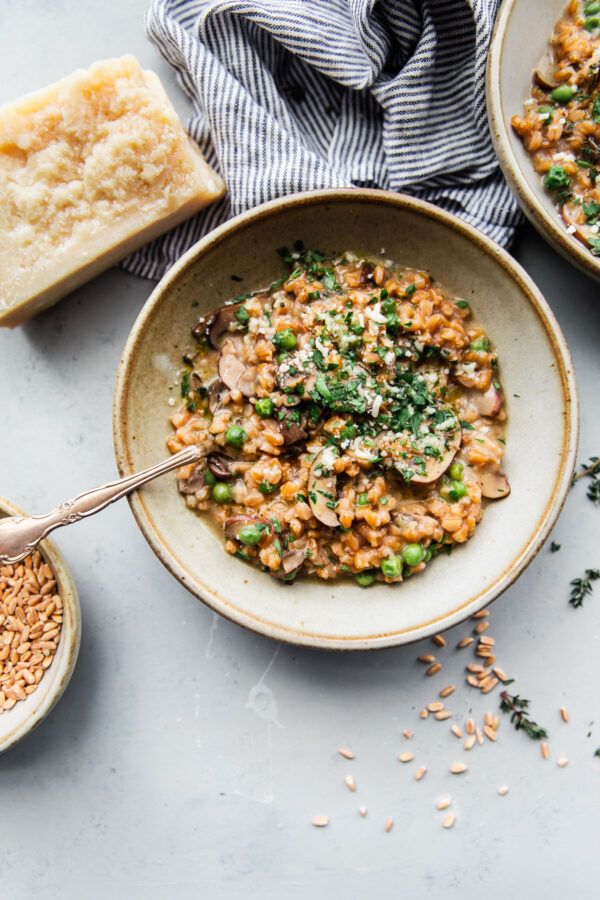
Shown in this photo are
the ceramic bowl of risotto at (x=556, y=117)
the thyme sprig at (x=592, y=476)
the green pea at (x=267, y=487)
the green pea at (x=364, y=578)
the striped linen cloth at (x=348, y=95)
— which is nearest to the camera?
the ceramic bowl of risotto at (x=556, y=117)

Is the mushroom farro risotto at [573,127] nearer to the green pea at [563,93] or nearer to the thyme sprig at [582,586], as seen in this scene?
the green pea at [563,93]

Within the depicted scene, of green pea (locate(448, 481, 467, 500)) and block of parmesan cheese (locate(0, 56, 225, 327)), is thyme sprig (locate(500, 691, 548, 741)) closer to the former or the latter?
green pea (locate(448, 481, 467, 500))

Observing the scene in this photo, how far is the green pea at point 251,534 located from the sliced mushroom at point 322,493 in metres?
0.29

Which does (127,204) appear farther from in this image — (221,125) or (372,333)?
(372,333)

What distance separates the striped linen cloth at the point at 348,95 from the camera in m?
3.64

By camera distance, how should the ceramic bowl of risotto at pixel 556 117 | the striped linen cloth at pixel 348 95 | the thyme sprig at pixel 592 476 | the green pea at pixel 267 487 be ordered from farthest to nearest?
the thyme sprig at pixel 592 476 < the striped linen cloth at pixel 348 95 < the green pea at pixel 267 487 < the ceramic bowl of risotto at pixel 556 117

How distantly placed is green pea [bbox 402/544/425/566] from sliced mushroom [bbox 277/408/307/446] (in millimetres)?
753

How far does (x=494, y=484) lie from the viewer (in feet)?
11.7

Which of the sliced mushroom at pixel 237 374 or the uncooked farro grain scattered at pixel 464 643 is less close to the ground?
the sliced mushroom at pixel 237 374

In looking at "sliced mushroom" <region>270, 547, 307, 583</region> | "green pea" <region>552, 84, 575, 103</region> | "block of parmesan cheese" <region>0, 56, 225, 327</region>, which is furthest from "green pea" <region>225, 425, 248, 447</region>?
"green pea" <region>552, 84, 575, 103</region>

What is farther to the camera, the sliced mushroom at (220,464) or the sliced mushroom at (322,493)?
the sliced mushroom at (220,464)

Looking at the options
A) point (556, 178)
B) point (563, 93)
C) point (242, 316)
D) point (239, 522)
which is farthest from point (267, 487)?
point (563, 93)

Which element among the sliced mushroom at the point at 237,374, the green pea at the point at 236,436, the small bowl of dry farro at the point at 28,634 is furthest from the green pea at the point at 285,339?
the small bowl of dry farro at the point at 28,634

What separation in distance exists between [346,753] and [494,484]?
1772mm
